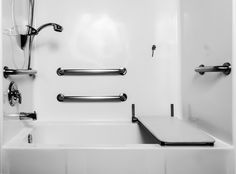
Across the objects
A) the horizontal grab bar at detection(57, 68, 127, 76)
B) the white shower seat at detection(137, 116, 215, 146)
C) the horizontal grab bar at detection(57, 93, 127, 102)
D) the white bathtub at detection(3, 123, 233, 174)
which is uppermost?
the horizontal grab bar at detection(57, 68, 127, 76)

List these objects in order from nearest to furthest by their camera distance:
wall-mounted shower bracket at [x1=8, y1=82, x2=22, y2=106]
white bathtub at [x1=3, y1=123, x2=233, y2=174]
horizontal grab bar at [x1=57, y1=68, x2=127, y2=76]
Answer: white bathtub at [x1=3, y1=123, x2=233, y2=174], wall-mounted shower bracket at [x1=8, y1=82, x2=22, y2=106], horizontal grab bar at [x1=57, y1=68, x2=127, y2=76]

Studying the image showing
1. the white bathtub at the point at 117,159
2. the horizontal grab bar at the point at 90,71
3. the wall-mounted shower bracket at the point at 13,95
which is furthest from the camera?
the horizontal grab bar at the point at 90,71

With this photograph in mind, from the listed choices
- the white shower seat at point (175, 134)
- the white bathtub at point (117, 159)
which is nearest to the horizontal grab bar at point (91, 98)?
the white shower seat at point (175, 134)

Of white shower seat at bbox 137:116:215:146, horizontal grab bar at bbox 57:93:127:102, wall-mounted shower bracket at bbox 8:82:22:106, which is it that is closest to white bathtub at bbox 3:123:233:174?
white shower seat at bbox 137:116:215:146

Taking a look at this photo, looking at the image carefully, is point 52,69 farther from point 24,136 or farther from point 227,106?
point 227,106

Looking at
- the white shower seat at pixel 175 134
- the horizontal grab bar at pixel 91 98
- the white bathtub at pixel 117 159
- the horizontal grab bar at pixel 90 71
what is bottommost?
the white bathtub at pixel 117 159

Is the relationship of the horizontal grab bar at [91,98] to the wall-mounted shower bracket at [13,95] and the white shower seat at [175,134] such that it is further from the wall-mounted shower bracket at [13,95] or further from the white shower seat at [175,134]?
the wall-mounted shower bracket at [13,95]

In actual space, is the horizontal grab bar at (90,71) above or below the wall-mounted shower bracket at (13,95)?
above

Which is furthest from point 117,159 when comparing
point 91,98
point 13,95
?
point 91,98

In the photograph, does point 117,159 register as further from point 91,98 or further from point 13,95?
point 91,98

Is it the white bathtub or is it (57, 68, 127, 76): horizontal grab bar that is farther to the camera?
(57, 68, 127, 76): horizontal grab bar

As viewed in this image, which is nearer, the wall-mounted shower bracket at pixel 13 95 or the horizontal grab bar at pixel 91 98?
the wall-mounted shower bracket at pixel 13 95

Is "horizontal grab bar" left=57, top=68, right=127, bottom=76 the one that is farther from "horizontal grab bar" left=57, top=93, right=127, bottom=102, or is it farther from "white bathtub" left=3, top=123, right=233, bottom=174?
"white bathtub" left=3, top=123, right=233, bottom=174

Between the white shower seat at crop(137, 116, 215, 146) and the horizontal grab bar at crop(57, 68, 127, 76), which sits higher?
the horizontal grab bar at crop(57, 68, 127, 76)
